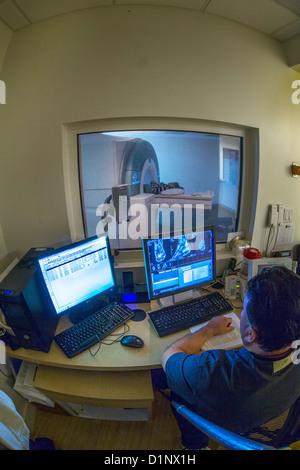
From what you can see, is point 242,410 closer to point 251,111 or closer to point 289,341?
point 289,341

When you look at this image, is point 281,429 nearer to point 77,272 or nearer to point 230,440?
point 230,440

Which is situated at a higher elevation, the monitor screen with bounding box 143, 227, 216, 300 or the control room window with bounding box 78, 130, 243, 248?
the control room window with bounding box 78, 130, 243, 248

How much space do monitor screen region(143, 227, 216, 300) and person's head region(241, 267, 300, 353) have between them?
567 millimetres

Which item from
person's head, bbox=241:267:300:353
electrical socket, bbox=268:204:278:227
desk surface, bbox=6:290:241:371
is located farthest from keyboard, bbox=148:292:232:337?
electrical socket, bbox=268:204:278:227

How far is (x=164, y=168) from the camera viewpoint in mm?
1609

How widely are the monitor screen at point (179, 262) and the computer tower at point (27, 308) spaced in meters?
0.61

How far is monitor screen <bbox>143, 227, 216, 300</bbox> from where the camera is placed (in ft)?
4.12

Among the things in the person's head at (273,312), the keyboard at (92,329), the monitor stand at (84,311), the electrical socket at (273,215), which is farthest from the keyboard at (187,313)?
the electrical socket at (273,215)

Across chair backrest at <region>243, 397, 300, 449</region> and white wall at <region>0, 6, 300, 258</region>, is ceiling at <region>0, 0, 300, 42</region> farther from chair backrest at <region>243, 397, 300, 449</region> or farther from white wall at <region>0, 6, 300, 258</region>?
chair backrest at <region>243, 397, 300, 449</region>

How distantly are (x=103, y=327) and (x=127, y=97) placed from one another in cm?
143

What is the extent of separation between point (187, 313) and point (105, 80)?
5.06 feet

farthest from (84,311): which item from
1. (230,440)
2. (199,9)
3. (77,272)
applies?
(199,9)

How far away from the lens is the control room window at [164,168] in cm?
150
